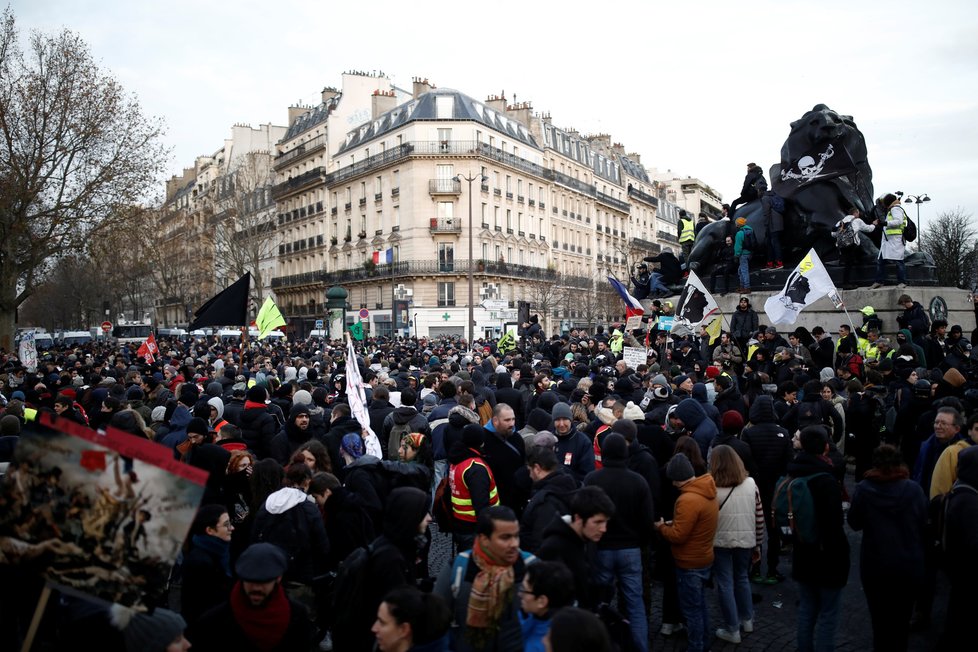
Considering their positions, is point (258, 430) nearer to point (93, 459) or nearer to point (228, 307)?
point (93, 459)

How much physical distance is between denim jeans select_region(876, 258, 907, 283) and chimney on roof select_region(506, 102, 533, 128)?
43.6 m

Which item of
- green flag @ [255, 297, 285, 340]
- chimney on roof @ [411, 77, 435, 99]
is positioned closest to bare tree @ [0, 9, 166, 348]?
green flag @ [255, 297, 285, 340]

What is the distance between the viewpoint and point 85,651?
2.96m

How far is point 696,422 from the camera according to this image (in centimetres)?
639

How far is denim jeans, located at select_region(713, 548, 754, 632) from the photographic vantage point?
5.22m

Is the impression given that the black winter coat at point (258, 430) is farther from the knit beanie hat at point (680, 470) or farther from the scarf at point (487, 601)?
the scarf at point (487, 601)

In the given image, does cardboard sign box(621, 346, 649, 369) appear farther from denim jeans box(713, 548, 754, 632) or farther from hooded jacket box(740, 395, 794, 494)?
denim jeans box(713, 548, 754, 632)

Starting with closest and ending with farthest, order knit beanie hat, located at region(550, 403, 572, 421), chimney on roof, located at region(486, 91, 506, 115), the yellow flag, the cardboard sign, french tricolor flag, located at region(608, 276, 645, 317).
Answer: knit beanie hat, located at region(550, 403, 572, 421) < the cardboard sign < the yellow flag < french tricolor flag, located at region(608, 276, 645, 317) < chimney on roof, located at region(486, 91, 506, 115)

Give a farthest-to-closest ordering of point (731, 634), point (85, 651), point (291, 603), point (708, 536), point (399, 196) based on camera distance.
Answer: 1. point (399, 196)
2. point (731, 634)
3. point (708, 536)
4. point (291, 603)
5. point (85, 651)

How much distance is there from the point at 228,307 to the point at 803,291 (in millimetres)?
9150

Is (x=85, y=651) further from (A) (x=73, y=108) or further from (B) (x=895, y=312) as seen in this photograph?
(A) (x=73, y=108)

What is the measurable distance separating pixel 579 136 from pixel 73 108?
4620 centimetres

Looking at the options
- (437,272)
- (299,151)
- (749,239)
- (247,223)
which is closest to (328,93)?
(299,151)

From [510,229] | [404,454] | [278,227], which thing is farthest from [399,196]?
[404,454]
